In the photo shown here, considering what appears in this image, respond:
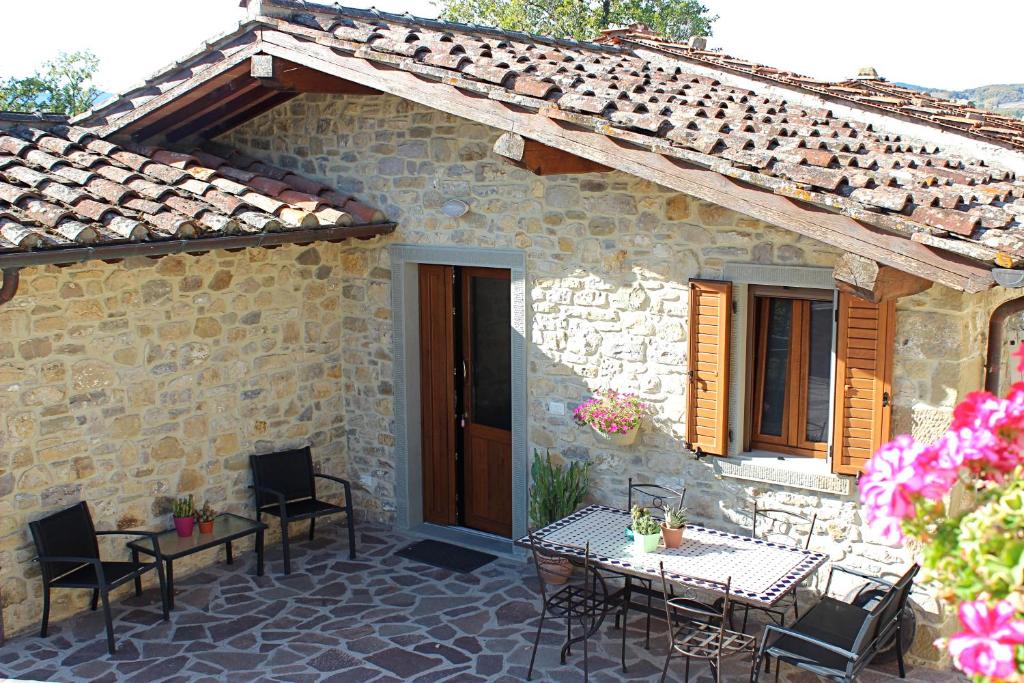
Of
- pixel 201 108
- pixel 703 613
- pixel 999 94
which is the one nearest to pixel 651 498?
pixel 703 613

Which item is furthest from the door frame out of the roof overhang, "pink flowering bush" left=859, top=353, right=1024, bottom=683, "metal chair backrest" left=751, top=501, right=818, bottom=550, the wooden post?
"pink flowering bush" left=859, top=353, right=1024, bottom=683

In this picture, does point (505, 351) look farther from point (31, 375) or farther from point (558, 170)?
point (31, 375)

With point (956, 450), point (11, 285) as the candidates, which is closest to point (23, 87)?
point (11, 285)

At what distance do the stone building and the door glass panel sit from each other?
3 cm

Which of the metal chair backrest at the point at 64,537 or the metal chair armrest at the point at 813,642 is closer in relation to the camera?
the metal chair armrest at the point at 813,642

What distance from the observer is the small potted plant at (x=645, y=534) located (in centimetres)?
647

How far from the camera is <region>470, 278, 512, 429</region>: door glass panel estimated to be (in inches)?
341

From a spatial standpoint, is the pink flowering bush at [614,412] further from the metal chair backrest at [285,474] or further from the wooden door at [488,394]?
the metal chair backrest at [285,474]

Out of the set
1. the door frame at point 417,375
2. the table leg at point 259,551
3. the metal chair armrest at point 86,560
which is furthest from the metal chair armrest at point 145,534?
the door frame at point 417,375

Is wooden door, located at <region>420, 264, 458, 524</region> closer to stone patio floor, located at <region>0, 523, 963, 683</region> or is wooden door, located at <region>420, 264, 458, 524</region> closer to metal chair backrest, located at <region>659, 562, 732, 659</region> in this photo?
stone patio floor, located at <region>0, 523, 963, 683</region>

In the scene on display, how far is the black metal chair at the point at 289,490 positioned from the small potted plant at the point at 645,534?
285 cm

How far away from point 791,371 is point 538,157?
2.27 meters

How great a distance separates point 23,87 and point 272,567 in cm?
2443

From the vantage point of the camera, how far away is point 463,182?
823cm
